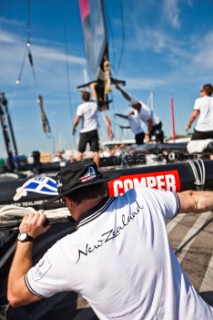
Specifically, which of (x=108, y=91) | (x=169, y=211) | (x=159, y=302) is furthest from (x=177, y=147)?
(x=108, y=91)

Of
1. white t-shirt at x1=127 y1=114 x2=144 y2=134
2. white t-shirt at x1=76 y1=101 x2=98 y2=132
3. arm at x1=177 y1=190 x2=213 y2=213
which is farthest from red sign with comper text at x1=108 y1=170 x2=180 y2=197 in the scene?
white t-shirt at x1=127 y1=114 x2=144 y2=134

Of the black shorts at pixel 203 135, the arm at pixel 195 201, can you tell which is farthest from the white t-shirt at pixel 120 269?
the black shorts at pixel 203 135

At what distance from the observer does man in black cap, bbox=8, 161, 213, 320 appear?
1419mm

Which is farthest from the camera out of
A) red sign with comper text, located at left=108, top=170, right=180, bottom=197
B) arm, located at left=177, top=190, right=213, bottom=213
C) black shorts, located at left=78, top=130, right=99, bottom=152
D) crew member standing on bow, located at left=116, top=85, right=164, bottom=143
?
crew member standing on bow, located at left=116, top=85, right=164, bottom=143

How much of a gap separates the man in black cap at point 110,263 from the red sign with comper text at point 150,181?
1137 mm

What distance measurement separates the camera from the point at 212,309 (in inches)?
64.1

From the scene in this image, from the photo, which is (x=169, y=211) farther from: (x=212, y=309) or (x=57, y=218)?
(x=57, y=218)

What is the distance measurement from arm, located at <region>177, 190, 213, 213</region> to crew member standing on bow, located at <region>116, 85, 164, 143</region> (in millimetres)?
6063

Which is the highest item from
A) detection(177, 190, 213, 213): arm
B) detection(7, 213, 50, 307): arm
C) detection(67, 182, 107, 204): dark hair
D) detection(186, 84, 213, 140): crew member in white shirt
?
detection(186, 84, 213, 140): crew member in white shirt

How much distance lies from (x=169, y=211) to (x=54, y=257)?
0.76 meters

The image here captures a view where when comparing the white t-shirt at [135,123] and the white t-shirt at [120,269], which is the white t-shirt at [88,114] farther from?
the white t-shirt at [120,269]

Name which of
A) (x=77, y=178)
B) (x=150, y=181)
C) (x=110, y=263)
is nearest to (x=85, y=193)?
(x=77, y=178)

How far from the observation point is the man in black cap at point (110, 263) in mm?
1419

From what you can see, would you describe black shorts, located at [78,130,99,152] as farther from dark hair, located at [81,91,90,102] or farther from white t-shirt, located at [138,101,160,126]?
white t-shirt, located at [138,101,160,126]
